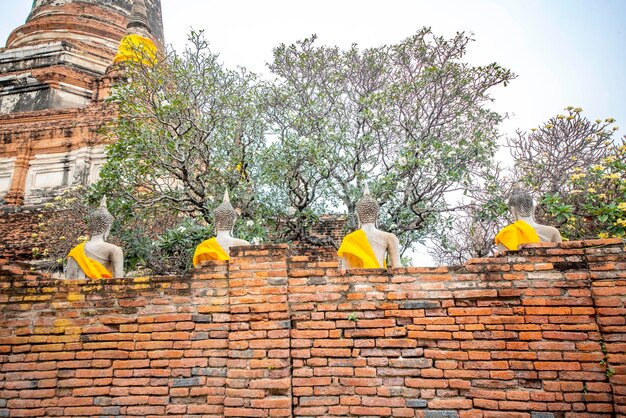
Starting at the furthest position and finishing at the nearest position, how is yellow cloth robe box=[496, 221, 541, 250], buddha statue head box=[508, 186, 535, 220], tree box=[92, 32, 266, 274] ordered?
1. tree box=[92, 32, 266, 274]
2. buddha statue head box=[508, 186, 535, 220]
3. yellow cloth robe box=[496, 221, 541, 250]

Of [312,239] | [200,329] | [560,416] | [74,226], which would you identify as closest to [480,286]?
[560,416]

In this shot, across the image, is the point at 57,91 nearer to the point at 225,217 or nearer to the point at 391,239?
the point at 225,217

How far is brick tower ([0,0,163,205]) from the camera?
14.9m

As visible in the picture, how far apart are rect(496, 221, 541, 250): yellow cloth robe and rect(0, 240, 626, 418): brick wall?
868 mm

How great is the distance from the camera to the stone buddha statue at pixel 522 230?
523cm

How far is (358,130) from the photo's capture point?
10828 millimetres

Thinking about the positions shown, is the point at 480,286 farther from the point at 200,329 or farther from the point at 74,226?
the point at 74,226

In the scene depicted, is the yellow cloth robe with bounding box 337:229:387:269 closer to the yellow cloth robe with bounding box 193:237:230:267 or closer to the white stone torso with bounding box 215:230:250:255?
the white stone torso with bounding box 215:230:250:255

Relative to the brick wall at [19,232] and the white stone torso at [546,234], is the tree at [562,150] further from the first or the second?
the brick wall at [19,232]

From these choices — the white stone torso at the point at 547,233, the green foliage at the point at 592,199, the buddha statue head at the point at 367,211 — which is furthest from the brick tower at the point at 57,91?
the white stone torso at the point at 547,233

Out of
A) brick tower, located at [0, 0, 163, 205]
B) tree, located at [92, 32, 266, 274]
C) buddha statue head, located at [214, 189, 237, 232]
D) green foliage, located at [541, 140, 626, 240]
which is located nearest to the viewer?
buddha statue head, located at [214, 189, 237, 232]

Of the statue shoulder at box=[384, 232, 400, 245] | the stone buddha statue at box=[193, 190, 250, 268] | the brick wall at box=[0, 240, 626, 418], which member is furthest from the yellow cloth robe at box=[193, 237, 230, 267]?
the statue shoulder at box=[384, 232, 400, 245]

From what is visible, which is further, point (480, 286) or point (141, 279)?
point (141, 279)

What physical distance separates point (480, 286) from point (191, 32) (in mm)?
7504
